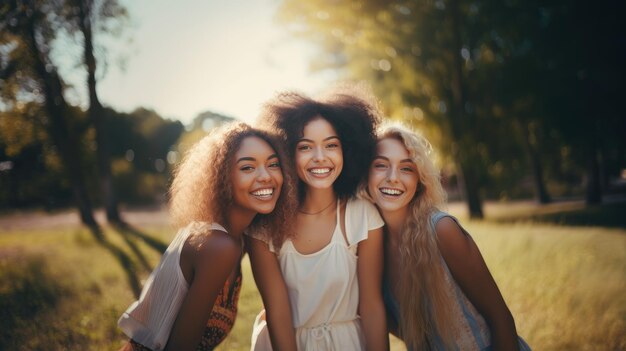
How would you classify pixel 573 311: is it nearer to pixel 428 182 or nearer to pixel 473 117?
pixel 428 182

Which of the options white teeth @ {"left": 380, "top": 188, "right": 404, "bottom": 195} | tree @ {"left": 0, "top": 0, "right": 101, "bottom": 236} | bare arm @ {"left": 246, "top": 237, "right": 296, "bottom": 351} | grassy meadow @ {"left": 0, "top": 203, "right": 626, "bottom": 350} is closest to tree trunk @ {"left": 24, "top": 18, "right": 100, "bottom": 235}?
tree @ {"left": 0, "top": 0, "right": 101, "bottom": 236}

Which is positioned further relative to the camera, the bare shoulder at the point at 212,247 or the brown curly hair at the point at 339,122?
the brown curly hair at the point at 339,122

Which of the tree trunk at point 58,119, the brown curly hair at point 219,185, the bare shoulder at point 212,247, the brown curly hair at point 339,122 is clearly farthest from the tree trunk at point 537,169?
the tree trunk at point 58,119

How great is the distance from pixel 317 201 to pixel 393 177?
64cm

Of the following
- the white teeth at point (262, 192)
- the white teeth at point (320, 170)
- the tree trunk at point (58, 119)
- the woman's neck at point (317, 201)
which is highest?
the tree trunk at point (58, 119)

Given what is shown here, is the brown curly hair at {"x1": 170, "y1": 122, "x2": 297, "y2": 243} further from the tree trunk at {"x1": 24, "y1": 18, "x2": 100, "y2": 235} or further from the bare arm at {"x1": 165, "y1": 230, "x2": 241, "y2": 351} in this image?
the tree trunk at {"x1": 24, "y1": 18, "x2": 100, "y2": 235}

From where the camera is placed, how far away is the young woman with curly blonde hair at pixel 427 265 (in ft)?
7.95

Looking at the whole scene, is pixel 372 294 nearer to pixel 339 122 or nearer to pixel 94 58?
pixel 339 122

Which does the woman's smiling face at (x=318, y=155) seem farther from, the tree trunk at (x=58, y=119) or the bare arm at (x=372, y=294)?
the tree trunk at (x=58, y=119)

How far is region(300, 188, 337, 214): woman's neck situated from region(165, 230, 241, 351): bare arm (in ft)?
2.79

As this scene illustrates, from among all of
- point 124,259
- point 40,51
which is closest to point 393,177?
point 124,259

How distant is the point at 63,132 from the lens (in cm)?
894

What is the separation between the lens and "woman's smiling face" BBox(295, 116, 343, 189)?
2.71 m

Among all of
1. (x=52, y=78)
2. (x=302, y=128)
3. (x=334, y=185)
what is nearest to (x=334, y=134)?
(x=302, y=128)
